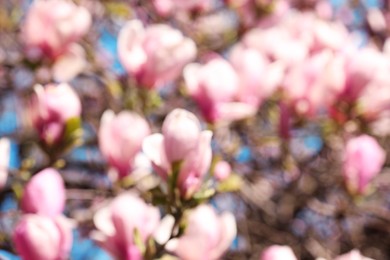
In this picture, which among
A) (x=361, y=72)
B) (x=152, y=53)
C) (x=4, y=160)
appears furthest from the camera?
(x=361, y=72)

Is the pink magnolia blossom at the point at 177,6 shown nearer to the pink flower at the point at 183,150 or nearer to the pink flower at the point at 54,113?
the pink flower at the point at 54,113

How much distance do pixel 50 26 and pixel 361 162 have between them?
0.79 meters

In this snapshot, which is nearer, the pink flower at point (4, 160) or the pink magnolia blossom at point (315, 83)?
the pink flower at point (4, 160)

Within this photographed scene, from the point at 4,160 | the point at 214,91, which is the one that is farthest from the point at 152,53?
the point at 4,160

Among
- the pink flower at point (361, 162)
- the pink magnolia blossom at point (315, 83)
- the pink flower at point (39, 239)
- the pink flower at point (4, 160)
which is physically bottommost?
the pink flower at point (361, 162)

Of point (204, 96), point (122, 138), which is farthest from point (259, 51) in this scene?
point (122, 138)

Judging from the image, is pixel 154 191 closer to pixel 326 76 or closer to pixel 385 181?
pixel 326 76

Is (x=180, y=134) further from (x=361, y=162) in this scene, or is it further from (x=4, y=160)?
(x=361, y=162)

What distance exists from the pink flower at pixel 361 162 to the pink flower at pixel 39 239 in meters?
0.85

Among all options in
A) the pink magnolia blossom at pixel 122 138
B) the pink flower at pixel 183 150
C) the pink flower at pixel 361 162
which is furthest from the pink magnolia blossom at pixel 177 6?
the pink flower at pixel 183 150

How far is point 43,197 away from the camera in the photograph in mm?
1307

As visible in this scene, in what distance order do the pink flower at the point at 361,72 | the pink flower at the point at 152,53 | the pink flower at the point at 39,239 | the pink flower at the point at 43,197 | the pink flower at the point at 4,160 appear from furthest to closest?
the pink flower at the point at 361,72
the pink flower at the point at 152,53
the pink flower at the point at 4,160
the pink flower at the point at 43,197
the pink flower at the point at 39,239

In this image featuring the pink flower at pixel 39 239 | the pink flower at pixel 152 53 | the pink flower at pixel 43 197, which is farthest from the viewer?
the pink flower at pixel 152 53

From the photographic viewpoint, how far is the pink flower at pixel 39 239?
1194mm
